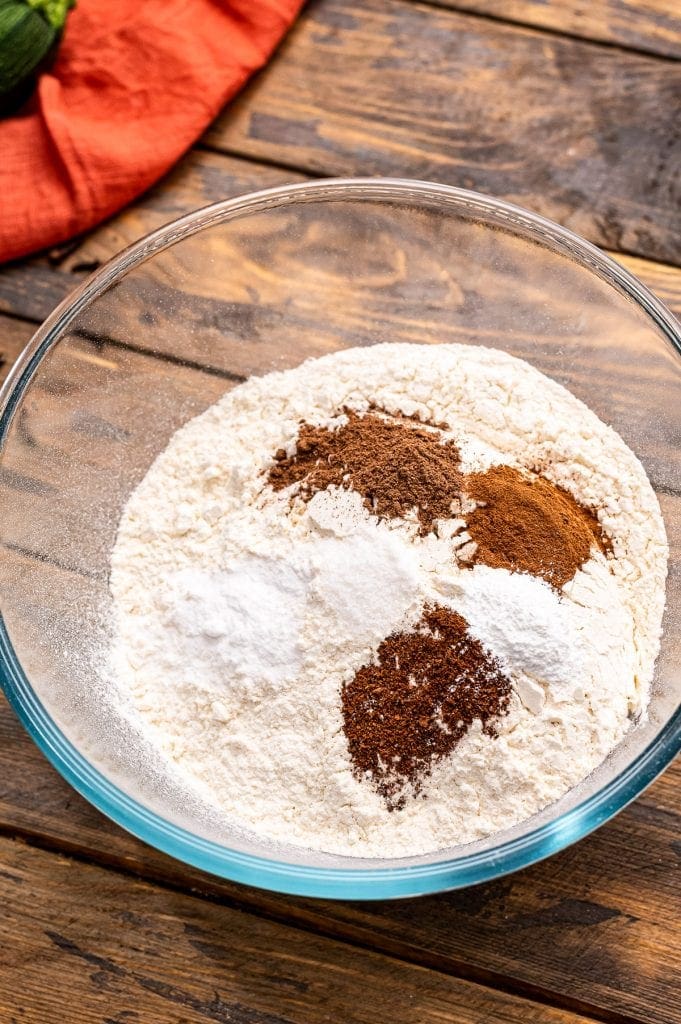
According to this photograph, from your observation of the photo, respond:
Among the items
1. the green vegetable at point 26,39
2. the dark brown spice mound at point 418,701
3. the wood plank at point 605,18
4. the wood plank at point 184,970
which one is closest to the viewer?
the dark brown spice mound at point 418,701

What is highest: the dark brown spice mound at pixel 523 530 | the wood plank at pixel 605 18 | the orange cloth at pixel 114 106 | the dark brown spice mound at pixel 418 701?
the wood plank at pixel 605 18

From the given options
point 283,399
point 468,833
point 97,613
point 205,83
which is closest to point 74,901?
point 97,613

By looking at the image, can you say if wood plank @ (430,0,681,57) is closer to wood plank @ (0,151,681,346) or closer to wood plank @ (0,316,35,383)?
wood plank @ (0,151,681,346)

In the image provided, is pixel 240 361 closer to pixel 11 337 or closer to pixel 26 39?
pixel 11 337

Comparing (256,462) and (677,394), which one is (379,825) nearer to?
(256,462)

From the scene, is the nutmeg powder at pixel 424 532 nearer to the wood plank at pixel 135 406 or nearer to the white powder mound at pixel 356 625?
the white powder mound at pixel 356 625

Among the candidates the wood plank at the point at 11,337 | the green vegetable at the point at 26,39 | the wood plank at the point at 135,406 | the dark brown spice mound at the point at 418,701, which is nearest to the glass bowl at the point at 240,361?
the wood plank at the point at 135,406
